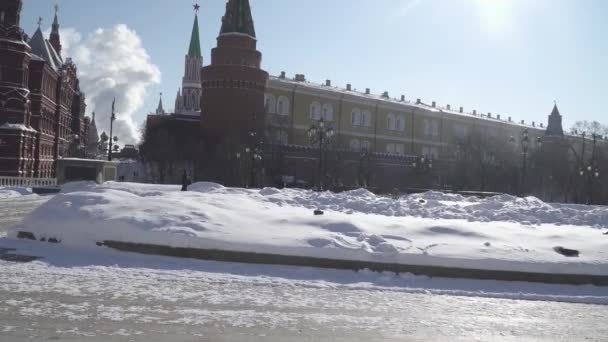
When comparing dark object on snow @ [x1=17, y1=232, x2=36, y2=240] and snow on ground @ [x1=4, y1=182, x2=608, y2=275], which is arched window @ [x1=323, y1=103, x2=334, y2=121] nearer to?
snow on ground @ [x1=4, y1=182, x2=608, y2=275]

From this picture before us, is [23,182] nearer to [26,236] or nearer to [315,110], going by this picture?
[26,236]

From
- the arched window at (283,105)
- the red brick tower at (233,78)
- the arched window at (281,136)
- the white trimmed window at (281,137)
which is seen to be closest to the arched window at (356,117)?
the arched window at (283,105)

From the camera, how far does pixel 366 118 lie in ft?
233

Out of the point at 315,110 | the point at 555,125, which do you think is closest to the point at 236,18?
the point at 315,110

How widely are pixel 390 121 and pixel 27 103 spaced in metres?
45.2

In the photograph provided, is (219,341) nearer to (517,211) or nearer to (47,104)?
(517,211)

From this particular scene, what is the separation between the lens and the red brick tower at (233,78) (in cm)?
5447

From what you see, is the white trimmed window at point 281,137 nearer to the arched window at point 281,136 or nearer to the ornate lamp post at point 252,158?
the arched window at point 281,136

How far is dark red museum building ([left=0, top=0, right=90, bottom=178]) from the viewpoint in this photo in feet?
140

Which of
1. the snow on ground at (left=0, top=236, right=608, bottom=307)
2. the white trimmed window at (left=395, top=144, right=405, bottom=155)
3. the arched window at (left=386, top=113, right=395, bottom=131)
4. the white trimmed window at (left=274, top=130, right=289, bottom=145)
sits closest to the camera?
the snow on ground at (left=0, top=236, right=608, bottom=307)

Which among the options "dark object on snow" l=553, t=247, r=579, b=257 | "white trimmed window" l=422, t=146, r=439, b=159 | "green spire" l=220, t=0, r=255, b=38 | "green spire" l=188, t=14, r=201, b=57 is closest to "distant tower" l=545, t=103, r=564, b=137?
"white trimmed window" l=422, t=146, r=439, b=159

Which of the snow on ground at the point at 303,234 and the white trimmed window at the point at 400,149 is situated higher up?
the white trimmed window at the point at 400,149

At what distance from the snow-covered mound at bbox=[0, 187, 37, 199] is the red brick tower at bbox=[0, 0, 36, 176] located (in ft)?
40.6

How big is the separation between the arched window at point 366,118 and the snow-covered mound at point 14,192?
4666 cm
